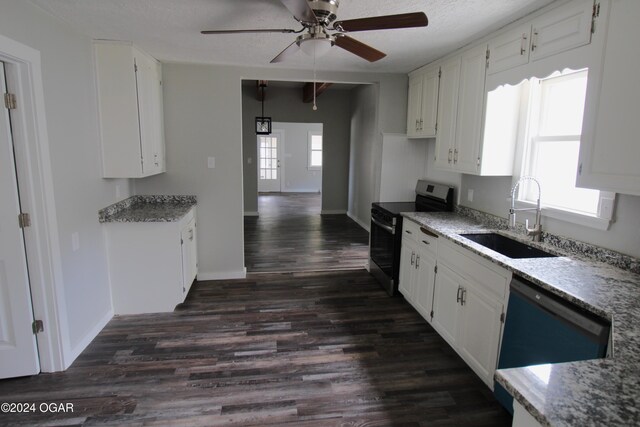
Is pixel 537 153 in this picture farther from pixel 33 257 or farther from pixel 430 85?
pixel 33 257

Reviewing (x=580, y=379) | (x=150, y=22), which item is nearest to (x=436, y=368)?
(x=580, y=379)

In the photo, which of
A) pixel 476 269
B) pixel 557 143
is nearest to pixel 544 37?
pixel 557 143

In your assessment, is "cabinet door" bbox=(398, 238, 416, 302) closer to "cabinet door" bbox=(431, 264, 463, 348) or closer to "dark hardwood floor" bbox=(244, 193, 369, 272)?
"cabinet door" bbox=(431, 264, 463, 348)

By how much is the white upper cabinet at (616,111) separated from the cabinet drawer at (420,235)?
127 cm

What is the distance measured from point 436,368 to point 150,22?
3.27 meters

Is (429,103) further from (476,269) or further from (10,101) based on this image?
(10,101)

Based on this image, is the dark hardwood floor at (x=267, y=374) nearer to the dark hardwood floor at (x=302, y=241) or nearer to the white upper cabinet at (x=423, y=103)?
the dark hardwood floor at (x=302, y=241)

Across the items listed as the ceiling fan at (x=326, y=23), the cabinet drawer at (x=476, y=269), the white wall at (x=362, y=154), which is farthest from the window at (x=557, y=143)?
the white wall at (x=362, y=154)

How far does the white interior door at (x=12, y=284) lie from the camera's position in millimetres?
2211

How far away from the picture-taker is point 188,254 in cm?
371

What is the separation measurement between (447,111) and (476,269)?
170cm

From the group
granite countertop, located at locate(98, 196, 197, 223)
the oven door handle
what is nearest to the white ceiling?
granite countertop, located at locate(98, 196, 197, 223)

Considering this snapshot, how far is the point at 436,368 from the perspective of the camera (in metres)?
2.64

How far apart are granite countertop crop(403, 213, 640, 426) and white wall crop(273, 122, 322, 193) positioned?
416 inches
